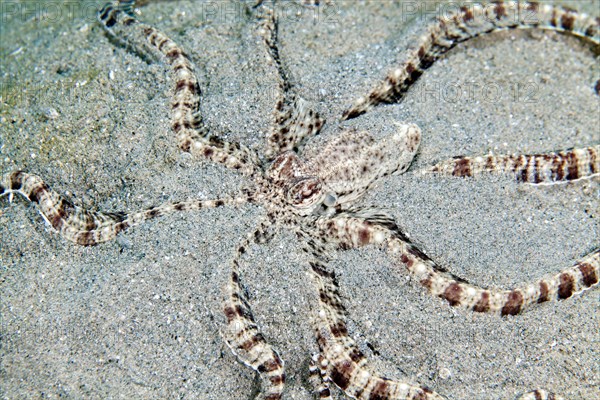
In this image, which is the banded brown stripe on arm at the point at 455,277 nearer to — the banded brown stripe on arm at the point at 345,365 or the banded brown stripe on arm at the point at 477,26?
the banded brown stripe on arm at the point at 345,365

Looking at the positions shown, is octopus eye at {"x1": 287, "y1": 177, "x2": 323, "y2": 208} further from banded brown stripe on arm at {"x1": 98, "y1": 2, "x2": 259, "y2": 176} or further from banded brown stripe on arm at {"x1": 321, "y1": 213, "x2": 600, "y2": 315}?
banded brown stripe on arm at {"x1": 98, "y1": 2, "x2": 259, "y2": 176}

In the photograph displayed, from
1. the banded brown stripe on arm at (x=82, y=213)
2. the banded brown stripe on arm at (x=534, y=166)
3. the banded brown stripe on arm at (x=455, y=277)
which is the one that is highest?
the banded brown stripe on arm at (x=534, y=166)

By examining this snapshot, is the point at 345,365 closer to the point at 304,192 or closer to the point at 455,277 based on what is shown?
the point at 455,277

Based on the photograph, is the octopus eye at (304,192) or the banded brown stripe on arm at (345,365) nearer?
the banded brown stripe on arm at (345,365)

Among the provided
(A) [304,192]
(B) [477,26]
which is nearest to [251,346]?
(A) [304,192]

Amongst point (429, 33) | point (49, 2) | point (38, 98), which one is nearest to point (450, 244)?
point (429, 33)

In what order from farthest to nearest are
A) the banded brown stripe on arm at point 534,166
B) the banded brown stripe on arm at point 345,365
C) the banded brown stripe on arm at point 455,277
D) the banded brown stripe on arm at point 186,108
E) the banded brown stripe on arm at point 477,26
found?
the banded brown stripe on arm at point 477,26 → the banded brown stripe on arm at point 534,166 → the banded brown stripe on arm at point 186,108 → the banded brown stripe on arm at point 455,277 → the banded brown stripe on arm at point 345,365

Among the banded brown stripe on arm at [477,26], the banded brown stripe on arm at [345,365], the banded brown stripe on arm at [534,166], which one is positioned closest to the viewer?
the banded brown stripe on arm at [345,365]

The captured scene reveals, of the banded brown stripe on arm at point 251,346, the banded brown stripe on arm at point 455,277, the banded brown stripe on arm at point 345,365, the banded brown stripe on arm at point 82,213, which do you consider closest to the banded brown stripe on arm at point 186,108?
the banded brown stripe on arm at point 82,213
